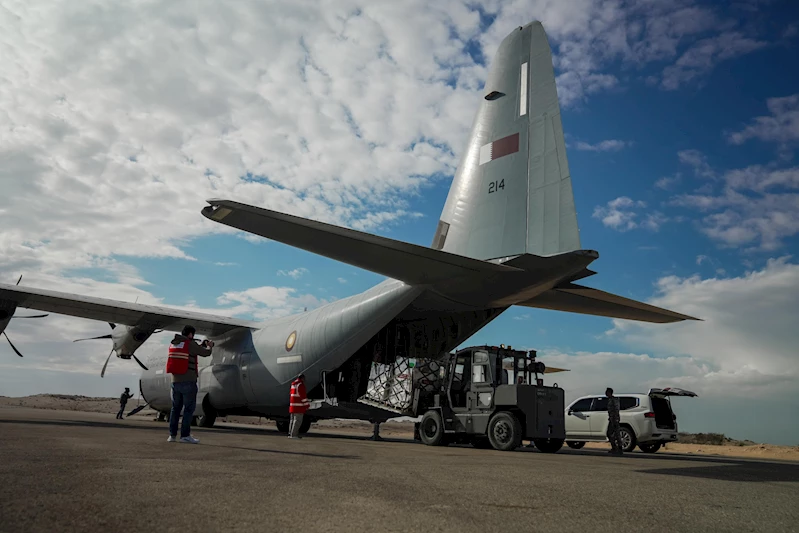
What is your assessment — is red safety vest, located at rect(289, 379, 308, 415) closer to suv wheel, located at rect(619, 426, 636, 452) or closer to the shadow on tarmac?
the shadow on tarmac

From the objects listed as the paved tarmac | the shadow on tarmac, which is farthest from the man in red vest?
the paved tarmac

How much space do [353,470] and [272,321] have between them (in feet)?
42.0

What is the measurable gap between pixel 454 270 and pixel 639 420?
27.2ft

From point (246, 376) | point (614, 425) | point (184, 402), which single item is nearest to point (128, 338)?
point (246, 376)

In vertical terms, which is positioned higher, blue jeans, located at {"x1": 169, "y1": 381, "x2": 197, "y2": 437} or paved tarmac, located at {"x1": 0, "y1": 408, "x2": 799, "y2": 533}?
A: blue jeans, located at {"x1": 169, "y1": 381, "x2": 197, "y2": 437}

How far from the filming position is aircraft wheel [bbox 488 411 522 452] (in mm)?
11750

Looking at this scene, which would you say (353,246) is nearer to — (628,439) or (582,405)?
(628,439)

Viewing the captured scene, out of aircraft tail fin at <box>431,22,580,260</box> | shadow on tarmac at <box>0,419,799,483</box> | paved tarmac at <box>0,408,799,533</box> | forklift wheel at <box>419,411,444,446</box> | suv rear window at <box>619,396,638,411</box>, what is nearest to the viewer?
paved tarmac at <box>0,408,799,533</box>

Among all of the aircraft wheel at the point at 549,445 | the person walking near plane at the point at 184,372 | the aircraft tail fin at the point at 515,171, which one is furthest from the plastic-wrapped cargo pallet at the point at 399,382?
the person walking near plane at the point at 184,372

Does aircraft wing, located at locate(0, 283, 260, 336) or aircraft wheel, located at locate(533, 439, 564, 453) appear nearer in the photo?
aircraft wheel, located at locate(533, 439, 564, 453)

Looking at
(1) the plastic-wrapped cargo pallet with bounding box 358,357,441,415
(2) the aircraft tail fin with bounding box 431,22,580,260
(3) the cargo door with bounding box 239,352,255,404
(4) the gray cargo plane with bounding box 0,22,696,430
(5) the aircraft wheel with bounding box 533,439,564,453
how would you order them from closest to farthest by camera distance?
(4) the gray cargo plane with bounding box 0,22,696,430 < (2) the aircraft tail fin with bounding box 431,22,580,260 < (5) the aircraft wheel with bounding box 533,439,564,453 < (1) the plastic-wrapped cargo pallet with bounding box 358,357,441,415 < (3) the cargo door with bounding box 239,352,255,404

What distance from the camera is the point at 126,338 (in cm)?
1922

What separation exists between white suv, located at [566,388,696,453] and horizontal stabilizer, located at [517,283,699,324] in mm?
3389

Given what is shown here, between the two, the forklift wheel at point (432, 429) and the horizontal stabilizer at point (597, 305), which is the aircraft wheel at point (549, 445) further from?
the horizontal stabilizer at point (597, 305)
